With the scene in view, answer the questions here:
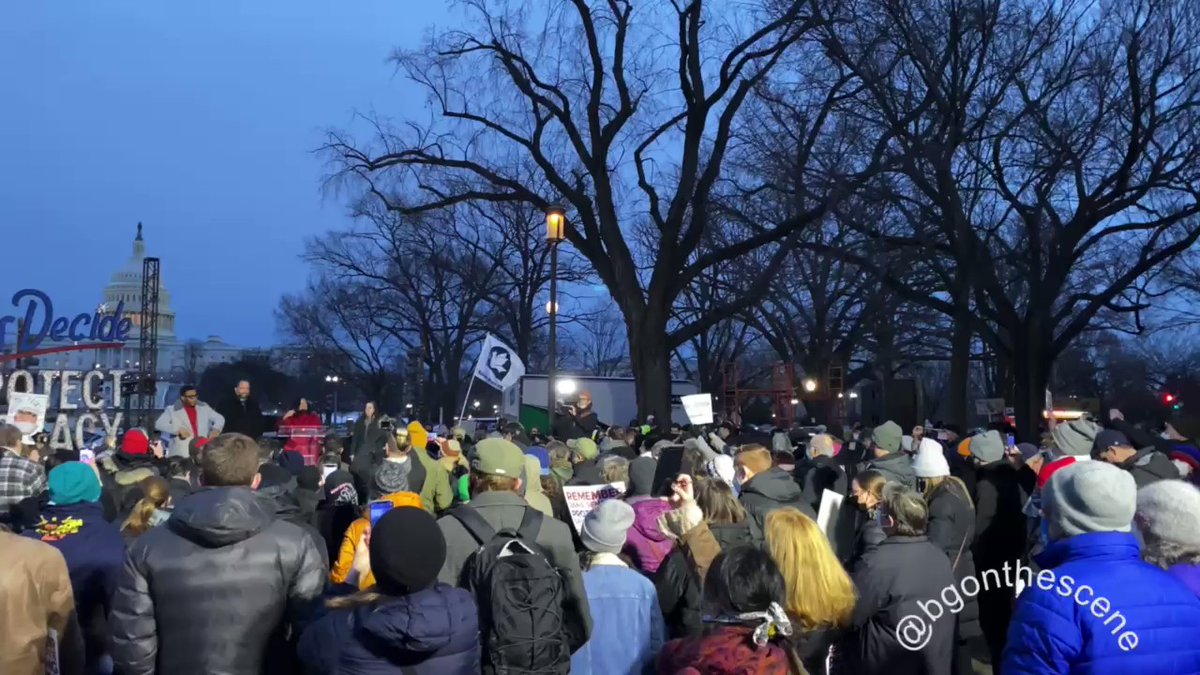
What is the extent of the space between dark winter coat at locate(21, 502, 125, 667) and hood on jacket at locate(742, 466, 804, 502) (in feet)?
13.0

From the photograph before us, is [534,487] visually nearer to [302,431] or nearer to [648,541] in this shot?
[648,541]

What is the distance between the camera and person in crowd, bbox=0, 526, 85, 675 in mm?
4543

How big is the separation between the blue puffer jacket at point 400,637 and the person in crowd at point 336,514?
11.0 ft

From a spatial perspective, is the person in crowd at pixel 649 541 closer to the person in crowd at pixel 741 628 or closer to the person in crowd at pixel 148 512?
the person in crowd at pixel 741 628

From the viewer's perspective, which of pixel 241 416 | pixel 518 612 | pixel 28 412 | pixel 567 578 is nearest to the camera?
pixel 518 612

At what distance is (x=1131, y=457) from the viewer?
8492 mm

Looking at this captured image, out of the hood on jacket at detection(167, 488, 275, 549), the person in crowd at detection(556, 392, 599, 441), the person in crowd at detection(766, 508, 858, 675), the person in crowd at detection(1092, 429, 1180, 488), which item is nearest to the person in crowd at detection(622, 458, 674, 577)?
the person in crowd at detection(766, 508, 858, 675)

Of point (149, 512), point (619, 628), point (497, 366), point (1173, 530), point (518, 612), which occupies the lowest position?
point (619, 628)

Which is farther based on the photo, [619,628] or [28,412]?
[28,412]

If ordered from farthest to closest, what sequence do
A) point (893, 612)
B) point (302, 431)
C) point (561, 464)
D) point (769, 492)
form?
point (302, 431)
point (561, 464)
point (769, 492)
point (893, 612)

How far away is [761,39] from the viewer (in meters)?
28.0

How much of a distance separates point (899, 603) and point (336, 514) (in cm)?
409

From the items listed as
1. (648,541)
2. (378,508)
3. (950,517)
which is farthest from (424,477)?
(950,517)

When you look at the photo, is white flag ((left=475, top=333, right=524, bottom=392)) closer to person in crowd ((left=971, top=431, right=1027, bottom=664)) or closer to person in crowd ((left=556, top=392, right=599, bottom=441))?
person in crowd ((left=556, top=392, right=599, bottom=441))
